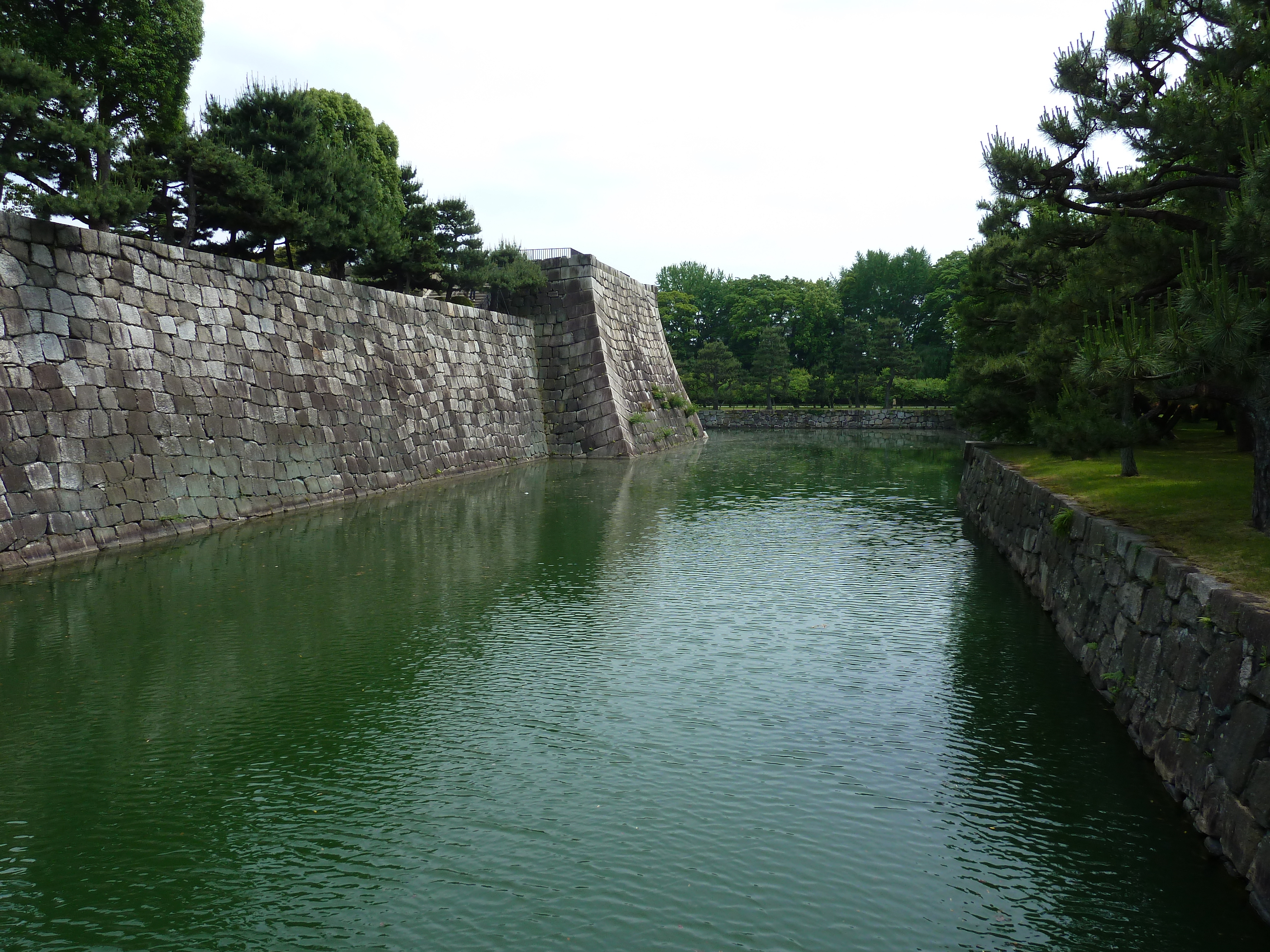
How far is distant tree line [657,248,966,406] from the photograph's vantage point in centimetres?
5284

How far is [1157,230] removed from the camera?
8164mm

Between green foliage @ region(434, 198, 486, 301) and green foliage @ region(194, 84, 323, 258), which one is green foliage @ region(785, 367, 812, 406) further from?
green foliage @ region(194, 84, 323, 258)

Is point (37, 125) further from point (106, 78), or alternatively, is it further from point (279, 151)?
point (279, 151)

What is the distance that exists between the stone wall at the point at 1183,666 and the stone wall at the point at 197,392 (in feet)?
35.7

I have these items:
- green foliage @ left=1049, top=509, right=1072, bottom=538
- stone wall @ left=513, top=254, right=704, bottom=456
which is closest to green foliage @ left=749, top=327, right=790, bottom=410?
stone wall @ left=513, top=254, right=704, bottom=456

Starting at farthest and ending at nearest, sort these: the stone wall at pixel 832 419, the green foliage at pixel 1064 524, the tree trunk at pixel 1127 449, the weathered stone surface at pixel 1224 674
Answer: the stone wall at pixel 832 419, the tree trunk at pixel 1127 449, the green foliage at pixel 1064 524, the weathered stone surface at pixel 1224 674

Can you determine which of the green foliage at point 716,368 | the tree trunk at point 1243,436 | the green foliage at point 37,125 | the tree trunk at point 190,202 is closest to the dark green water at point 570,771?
the tree trunk at point 1243,436

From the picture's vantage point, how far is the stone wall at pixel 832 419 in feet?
162

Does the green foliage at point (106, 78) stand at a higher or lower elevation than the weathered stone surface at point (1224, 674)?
A: higher

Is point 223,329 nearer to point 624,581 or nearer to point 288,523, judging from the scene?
point 288,523

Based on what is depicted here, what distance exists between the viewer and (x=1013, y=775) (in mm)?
5203

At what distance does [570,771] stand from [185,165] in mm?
15595

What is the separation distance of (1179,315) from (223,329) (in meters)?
13.6

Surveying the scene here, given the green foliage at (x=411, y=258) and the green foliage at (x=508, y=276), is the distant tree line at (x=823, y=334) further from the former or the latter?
the green foliage at (x=411, y=258)
